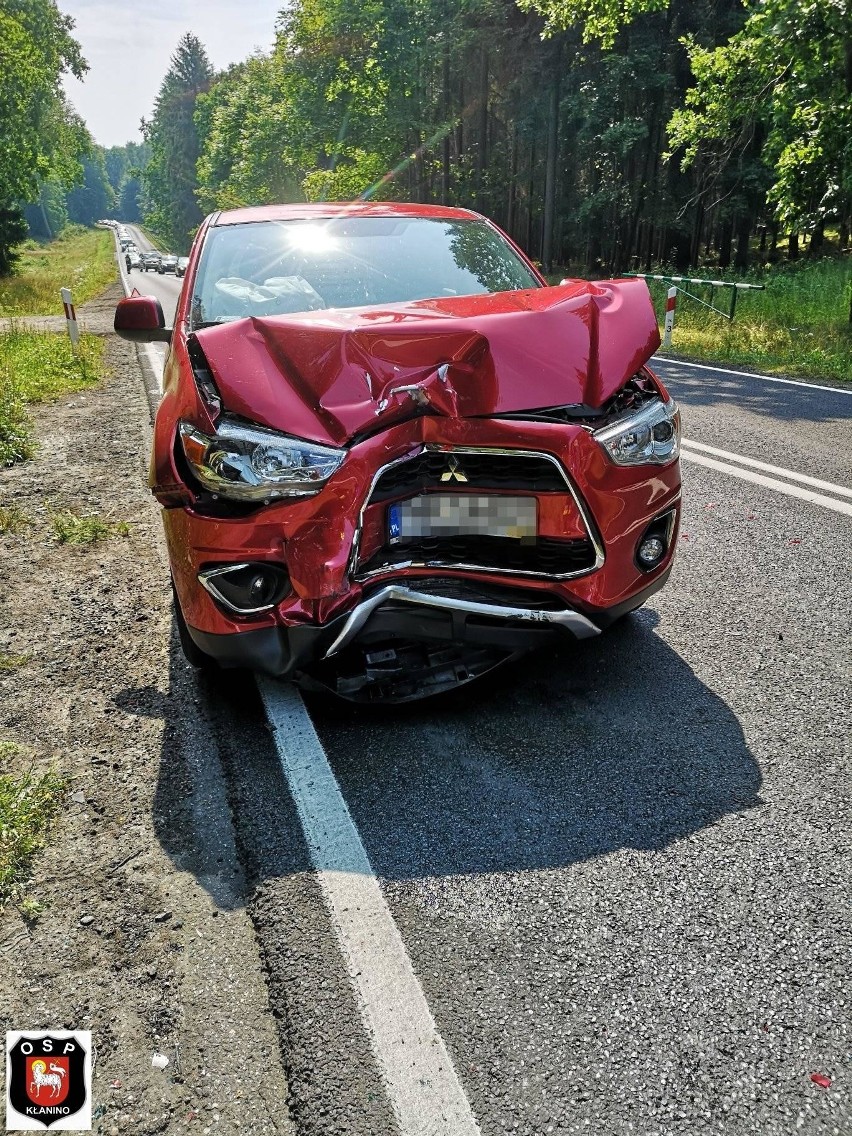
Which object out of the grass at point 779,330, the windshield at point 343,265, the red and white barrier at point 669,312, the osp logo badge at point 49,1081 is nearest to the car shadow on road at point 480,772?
the osp logo badge at point 49,1081

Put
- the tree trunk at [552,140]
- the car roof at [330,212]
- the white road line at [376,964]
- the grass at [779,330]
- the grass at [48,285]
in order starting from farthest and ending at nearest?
the tree trunk at [552,140] < the grass at [48,285] < the grass at [779,330] < the car roof at [330,212] < the white road line at [376,964]

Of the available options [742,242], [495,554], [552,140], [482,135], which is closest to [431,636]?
[495,554]

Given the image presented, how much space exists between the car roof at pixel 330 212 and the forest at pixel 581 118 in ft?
36.3

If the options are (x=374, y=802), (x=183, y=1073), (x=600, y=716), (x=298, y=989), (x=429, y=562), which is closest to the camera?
(x=183, y=1073)

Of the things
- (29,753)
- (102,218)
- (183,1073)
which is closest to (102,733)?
(29,753)

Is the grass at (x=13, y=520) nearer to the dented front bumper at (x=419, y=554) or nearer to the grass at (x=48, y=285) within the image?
the dented front bumper at (x=419, y=554)

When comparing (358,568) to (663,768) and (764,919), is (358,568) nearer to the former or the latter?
(663,768)

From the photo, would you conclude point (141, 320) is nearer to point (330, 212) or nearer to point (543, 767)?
point (330, 212)

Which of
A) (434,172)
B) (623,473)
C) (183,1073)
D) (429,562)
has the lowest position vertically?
(183,1073)

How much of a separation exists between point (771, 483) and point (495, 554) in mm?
3577

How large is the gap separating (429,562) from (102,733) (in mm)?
1310

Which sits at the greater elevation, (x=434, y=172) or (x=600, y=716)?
(x=434, y=172)

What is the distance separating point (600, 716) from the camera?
2953mm

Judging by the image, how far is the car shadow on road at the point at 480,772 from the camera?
2.33 metres
